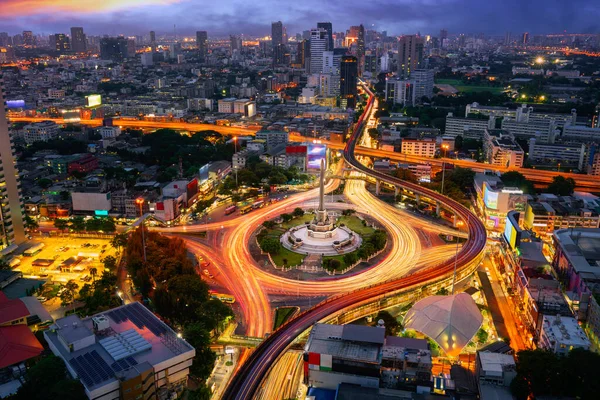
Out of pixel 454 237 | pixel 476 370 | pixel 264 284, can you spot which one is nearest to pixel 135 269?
pixel 264 284

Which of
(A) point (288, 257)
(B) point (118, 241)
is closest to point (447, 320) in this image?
(A) point (288, 257)

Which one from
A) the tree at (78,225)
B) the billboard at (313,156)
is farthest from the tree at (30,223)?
the billboard at (313,156)

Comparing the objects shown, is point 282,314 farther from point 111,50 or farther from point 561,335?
point 111,50

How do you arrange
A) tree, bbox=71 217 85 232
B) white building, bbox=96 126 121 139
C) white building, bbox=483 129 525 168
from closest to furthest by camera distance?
tree, bbox=71 217 85 232 < white building, bbox=483 129 525 168 < white building, bbox=96 126 121 139

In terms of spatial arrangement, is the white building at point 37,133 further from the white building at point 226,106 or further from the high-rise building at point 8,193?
the high-rise building at point 8,193

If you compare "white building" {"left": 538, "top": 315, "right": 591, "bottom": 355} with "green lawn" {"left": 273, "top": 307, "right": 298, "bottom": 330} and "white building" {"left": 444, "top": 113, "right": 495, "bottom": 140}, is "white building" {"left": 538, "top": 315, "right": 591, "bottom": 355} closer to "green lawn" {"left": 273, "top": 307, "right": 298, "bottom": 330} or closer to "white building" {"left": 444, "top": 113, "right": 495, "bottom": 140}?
"green lawn" {"left": 273, "top": 307, "right": 298, "bottom": 330}

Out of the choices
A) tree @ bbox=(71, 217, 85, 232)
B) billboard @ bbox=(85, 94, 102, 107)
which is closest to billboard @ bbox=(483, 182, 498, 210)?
tree @ bbox=(71, 217, 85, 232)
